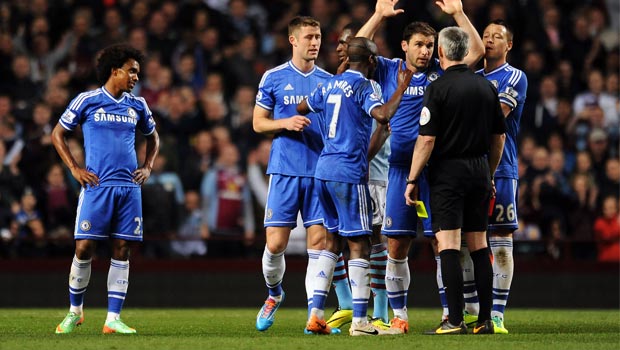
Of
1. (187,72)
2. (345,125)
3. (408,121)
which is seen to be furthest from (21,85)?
(345,125)

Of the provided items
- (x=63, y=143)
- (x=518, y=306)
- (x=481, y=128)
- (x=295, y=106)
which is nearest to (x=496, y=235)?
(x=481, y=128)

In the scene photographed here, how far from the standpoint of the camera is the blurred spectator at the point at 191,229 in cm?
1639

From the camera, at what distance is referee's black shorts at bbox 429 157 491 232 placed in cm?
984

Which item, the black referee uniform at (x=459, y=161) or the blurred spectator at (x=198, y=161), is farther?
the blurred spectator at (x=198, y=161)

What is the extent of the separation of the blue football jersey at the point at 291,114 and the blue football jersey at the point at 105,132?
1.23m

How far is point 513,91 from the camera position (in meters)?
10.8

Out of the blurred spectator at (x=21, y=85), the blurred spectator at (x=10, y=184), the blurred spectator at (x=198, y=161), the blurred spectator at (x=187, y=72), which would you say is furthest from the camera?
the blurred spectator at (x=187, y=72)

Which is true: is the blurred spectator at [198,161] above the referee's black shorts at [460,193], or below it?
above

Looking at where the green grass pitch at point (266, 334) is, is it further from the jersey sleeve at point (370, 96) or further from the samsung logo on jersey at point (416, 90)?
the samsung logo on jersey at point (416, 90)

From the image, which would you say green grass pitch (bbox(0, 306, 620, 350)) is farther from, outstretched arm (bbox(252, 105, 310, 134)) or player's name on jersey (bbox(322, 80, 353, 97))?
player's name on jersey (bbox(322, 80, 353, 97))

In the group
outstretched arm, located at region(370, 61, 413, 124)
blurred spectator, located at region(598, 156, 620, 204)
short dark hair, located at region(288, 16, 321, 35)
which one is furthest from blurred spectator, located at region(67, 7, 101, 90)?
outstretched arm, located at region(370, 61, 413, 124)

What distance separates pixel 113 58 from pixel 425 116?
2.92m

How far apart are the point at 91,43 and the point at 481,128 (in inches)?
385

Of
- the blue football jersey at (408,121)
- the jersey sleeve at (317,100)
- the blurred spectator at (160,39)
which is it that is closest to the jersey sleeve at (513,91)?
the blue football jersey at (408,121)
